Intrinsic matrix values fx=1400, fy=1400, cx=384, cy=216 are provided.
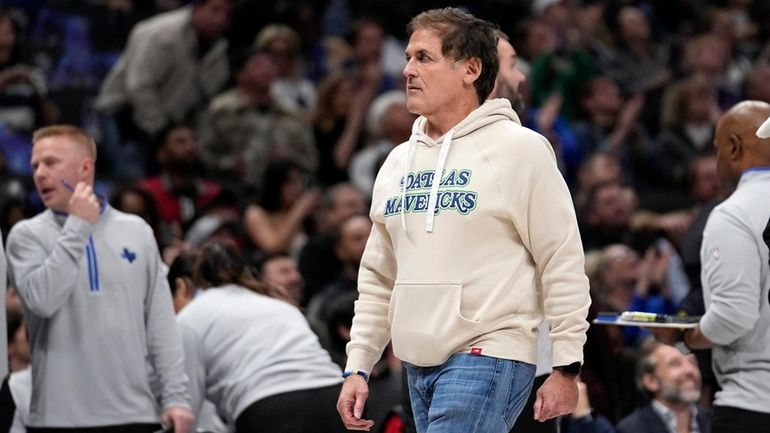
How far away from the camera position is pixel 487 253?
4.10 meters

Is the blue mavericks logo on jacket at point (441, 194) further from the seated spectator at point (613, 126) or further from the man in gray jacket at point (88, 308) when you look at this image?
the seated spectator at point (613, 126)

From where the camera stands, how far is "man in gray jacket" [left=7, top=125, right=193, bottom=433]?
17.9 ft

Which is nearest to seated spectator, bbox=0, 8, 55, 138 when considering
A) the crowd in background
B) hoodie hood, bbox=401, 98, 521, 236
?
the crowd in background

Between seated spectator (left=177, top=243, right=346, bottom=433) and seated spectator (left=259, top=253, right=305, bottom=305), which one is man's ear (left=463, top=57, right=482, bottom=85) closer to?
seated spectator (left=177, top=243, right=346, bottom=433)

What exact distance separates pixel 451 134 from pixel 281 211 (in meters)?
5.88

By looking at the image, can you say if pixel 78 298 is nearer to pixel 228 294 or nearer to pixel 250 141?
pixel 228 294

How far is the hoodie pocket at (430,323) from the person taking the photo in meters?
4.05

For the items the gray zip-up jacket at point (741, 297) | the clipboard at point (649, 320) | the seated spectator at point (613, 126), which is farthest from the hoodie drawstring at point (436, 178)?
the seated spectator at point (613, 126)

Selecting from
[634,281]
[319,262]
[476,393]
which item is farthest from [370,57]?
[476,393]

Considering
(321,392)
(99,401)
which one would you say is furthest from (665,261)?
(99,401)

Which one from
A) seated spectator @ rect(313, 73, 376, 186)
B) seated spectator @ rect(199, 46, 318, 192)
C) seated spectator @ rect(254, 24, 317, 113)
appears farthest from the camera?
seated spectator @ rect(254, 24, 317, 113)

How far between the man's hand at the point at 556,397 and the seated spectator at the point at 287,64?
7556 mm

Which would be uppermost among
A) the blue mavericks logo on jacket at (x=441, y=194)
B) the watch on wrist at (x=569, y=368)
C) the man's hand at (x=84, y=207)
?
the blue mavericks logo on jacket at (x=441, y=194)

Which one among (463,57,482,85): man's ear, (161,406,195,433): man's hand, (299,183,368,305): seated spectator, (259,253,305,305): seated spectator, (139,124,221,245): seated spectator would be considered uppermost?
(463,57,482,85): man's ear
